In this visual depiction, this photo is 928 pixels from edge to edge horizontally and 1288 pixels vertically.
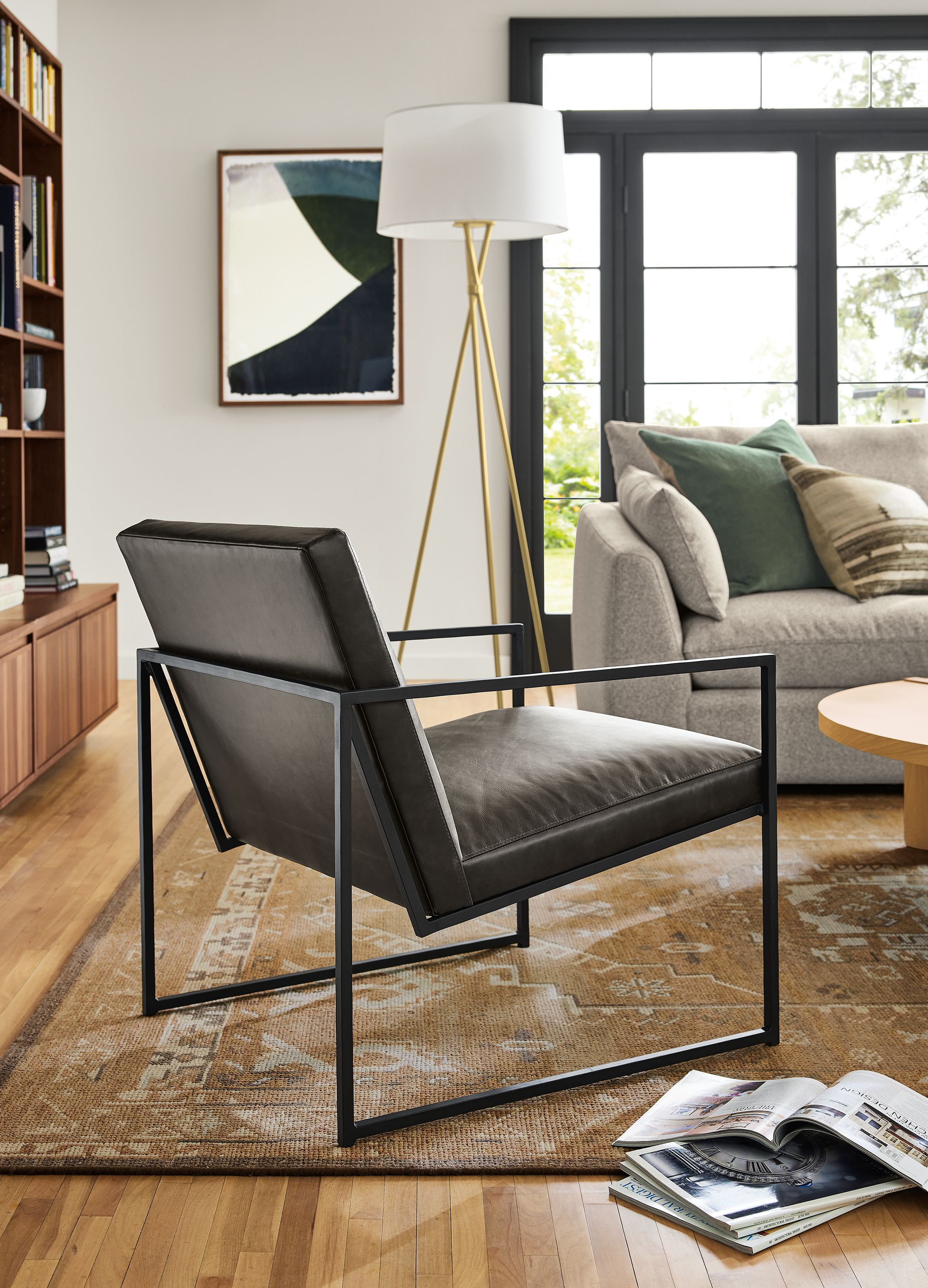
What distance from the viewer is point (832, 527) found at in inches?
141

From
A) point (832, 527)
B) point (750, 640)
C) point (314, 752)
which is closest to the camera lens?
point (314, 752)

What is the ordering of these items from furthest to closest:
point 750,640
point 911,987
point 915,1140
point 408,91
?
point 408,91
point 750,640
point 911,987
point 915,1140

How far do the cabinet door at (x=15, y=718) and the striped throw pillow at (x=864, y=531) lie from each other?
2213 mm

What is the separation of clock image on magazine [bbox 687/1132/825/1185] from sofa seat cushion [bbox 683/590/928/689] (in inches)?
71.5

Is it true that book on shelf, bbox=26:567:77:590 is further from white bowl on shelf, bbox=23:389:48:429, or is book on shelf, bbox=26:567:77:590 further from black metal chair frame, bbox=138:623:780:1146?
black metal chair frame, bbox=138:623:780:1146

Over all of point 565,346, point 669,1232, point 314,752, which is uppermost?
point 565,346

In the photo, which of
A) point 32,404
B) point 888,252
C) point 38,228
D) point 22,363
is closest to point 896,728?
point 22,363

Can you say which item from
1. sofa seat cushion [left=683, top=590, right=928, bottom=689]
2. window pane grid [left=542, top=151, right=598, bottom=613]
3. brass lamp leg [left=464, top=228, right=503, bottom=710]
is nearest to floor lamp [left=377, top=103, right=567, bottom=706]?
brass lamp leg [left=464, top=228, right=503, bottom=710]

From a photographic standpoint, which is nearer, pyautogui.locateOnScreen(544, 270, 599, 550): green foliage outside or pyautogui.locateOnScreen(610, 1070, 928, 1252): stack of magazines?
pyautogui.locateOnScreen(610, 1070, 928, 1252): stack of magazines

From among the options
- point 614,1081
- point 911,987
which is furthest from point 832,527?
point 614,1081

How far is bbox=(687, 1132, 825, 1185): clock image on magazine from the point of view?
1516 millimetres

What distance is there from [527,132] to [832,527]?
4.87 ft

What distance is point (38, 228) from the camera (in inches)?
154

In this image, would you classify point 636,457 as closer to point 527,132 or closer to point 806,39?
point 527,132
